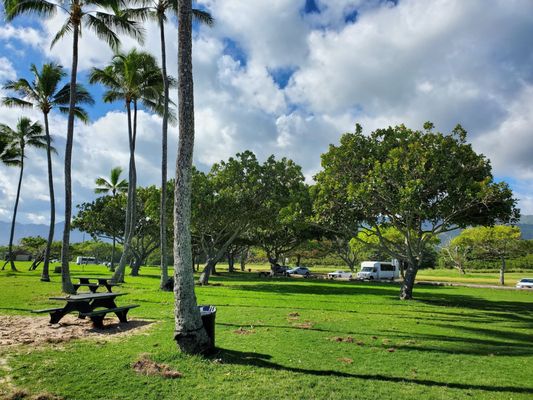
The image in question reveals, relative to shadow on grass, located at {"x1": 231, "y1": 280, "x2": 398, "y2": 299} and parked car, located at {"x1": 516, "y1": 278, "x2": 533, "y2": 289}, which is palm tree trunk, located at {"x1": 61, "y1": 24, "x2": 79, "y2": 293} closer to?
shadow on grass, located at {"x1": 231, "y1": 280, "x2": 398, "y2": 299}

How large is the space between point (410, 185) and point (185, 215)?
1216cm

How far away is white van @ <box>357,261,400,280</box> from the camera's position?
151ft

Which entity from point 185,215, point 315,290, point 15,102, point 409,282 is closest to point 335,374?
point 185,215

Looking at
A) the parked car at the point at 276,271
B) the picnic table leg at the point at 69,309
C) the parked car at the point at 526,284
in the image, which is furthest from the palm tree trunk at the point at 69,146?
the parked car at the point at 526,284

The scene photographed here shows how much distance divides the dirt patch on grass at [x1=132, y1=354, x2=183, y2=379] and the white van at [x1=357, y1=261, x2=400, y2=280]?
41.9m

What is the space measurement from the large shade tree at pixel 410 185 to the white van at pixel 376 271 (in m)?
24.9

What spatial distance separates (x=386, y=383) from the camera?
248 inches

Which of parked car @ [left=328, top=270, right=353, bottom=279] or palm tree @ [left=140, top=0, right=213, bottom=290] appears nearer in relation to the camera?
palm tree @ [left=140, top=0, right=213, bottom=290]

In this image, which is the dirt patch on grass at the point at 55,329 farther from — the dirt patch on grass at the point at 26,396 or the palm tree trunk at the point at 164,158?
the palm tree trunk at the point at 164,158

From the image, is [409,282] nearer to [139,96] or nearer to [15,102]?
[139,96]

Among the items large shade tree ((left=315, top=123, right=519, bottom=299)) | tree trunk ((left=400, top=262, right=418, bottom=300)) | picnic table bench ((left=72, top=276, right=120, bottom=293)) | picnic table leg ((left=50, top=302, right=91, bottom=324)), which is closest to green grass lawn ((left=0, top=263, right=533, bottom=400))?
picnic table leg ((left=50, top=302, right=91, bottom=324))

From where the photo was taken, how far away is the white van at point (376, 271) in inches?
1811

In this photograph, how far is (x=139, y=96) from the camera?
24625mm

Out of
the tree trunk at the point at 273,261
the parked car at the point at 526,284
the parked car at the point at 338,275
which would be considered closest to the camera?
the parked car at the point at 526,284
